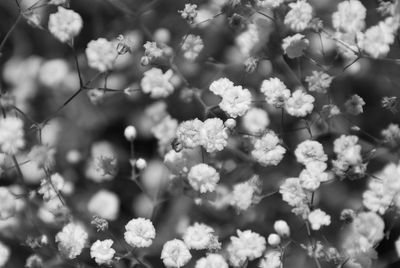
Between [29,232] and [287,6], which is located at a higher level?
[287,6]

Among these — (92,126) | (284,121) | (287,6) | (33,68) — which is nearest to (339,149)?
(284,121)

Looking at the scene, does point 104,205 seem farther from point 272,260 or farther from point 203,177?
point 272,260

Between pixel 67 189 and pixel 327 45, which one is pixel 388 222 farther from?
pixel 67 189

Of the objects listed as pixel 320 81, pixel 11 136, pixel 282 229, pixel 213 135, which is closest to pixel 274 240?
pixel 282 229

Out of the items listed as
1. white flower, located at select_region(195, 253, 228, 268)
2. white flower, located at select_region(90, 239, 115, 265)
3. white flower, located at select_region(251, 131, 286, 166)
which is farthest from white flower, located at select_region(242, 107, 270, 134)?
white flower, located at select_region(90, 239, 115, 265)

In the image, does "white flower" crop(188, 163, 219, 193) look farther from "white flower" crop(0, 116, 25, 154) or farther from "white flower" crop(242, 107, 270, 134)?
"white flower" crop(0, 116, 25, 154)

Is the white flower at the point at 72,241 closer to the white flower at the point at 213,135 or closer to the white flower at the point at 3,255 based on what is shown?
the white flower at the point at 3,255

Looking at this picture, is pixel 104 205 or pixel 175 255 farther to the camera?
pixel 104 205
